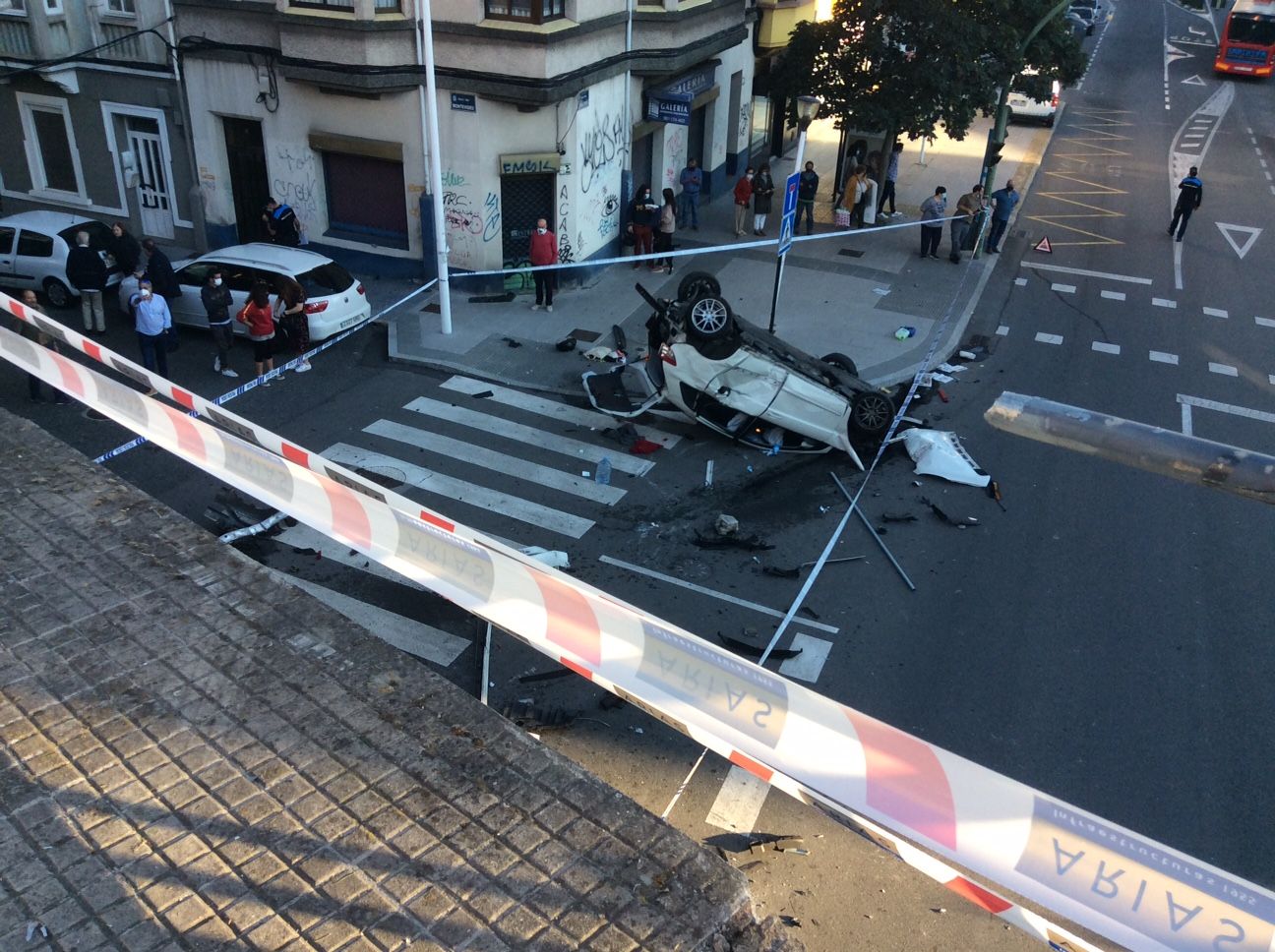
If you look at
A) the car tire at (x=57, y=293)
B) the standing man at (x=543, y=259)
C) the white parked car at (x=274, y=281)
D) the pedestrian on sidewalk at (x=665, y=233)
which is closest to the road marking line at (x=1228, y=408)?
the pedestrian on sidewalk at (x=665, y=233)

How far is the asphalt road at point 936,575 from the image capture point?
7805 millimetres

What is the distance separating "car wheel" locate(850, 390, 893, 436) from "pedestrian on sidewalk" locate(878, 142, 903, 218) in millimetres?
10467

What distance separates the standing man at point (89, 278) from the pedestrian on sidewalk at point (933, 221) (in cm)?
1354

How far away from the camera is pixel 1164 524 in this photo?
1166 centimetres

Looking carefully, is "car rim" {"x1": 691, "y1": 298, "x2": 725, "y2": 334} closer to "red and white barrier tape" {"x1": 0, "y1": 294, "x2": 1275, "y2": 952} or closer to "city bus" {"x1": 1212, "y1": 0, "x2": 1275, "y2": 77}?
"red and white barrier tape" {"x1": 0, "y1": 294, "x2": 1275, "y2": 952}

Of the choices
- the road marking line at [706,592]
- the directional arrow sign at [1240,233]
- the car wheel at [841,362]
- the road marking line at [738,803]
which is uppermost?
the car wheel at [841,362]

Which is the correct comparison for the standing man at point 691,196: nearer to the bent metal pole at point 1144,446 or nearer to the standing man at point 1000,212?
the standing man at point 1000,212

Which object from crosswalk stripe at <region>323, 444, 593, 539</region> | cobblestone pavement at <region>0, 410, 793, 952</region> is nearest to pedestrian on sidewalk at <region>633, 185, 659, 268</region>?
crosswalk stripe at <region>323, 444, 593, 539</region>

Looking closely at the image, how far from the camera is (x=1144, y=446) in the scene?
164 inches

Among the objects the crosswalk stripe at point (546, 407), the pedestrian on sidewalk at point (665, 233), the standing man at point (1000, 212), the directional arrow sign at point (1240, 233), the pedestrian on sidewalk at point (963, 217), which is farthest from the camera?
the directional arrow sign at point (1240, 233)

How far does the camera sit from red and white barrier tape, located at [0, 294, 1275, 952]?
13.4ft

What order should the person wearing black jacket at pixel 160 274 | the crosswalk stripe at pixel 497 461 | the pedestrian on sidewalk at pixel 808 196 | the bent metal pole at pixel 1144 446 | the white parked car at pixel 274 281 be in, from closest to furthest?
the bent metal pole at pixel 1144 446 < the crosswalk stripe at pixel 497 461 < the person wearing black jacket at pixel 160 274 < the white parked car at pixel 274 281 < the pedestrian on sidewalk at pixel 808 196

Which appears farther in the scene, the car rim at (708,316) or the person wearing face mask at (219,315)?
the person wearing face mask at (219,315)

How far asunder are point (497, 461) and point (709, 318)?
300 centimetres
